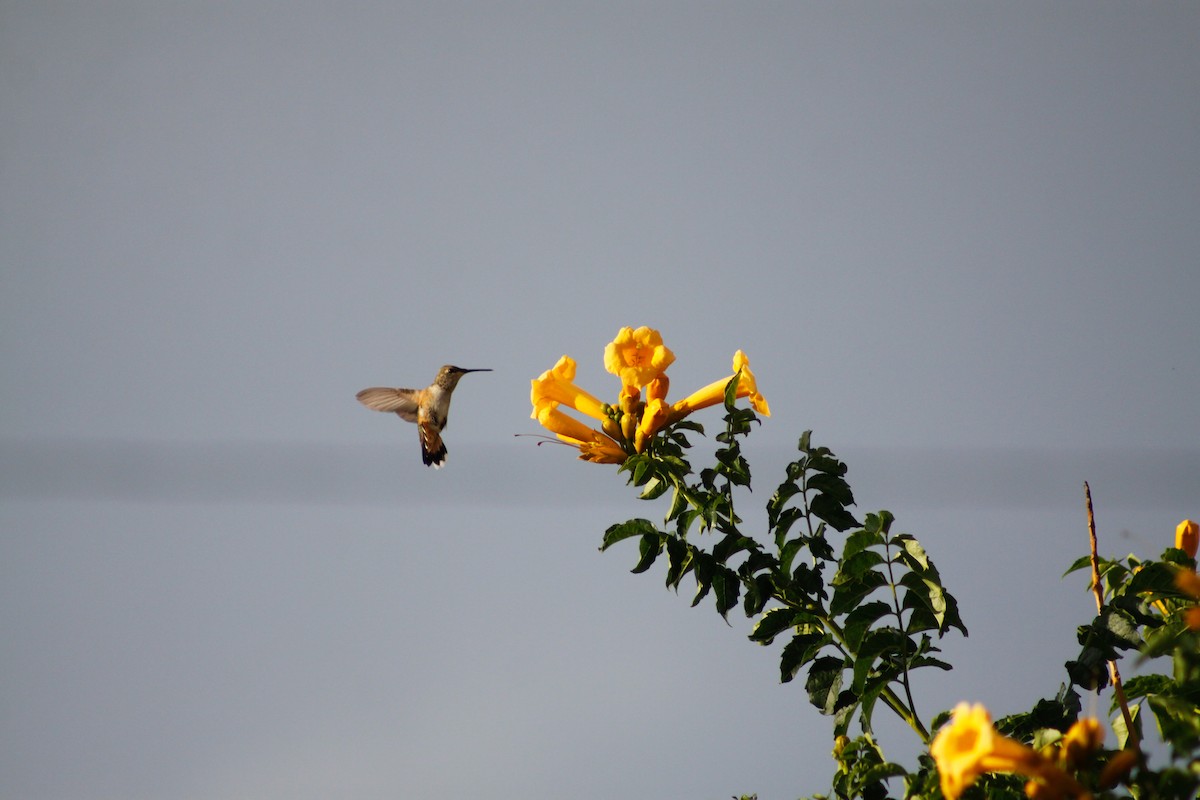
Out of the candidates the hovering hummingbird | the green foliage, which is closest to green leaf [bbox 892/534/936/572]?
the green foliage

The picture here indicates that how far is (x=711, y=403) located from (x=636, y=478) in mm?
772

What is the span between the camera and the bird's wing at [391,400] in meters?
9.34

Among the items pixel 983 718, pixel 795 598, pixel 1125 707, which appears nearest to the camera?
pixel 983 718

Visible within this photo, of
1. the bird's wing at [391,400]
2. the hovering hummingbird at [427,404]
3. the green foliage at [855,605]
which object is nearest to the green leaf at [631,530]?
the green foliage at [855,605]

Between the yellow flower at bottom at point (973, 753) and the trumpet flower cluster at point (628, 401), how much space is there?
257 cm

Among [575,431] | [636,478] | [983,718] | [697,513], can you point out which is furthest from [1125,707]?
[575,431]

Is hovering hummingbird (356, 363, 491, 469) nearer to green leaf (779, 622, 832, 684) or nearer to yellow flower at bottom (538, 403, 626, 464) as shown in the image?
yellow flower at bottom (538, 403, 626, 464)

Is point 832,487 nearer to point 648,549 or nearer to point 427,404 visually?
point 648,549

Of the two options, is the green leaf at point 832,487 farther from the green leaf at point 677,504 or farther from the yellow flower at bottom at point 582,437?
the yellow flower at bottom at point 582,437

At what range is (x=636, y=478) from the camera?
5.34m

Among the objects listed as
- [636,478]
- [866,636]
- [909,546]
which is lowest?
[866,636]

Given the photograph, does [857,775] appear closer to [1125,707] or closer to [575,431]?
[1125,707]

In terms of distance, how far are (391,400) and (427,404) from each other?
468mm

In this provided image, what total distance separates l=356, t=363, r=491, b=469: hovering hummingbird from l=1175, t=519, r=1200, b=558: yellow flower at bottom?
16.0ft
